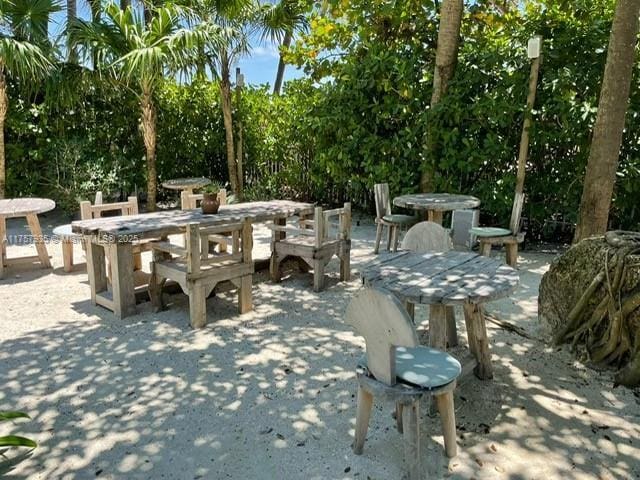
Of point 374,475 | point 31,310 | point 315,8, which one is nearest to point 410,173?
point 315,8

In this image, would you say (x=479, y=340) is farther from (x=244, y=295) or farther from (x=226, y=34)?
(x=226, y=34)

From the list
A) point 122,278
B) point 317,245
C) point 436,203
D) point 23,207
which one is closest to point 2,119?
point 23,207

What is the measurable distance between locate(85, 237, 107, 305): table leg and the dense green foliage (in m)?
4.15

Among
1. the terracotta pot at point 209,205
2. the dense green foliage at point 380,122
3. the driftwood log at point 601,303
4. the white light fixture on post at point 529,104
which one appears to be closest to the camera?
the driftwood log at point 601,303

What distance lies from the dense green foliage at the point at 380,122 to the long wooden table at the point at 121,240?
11.4ft

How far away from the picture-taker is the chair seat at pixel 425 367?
2.14 meters

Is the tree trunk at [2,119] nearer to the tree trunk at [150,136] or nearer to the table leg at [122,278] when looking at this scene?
the tree trunk at [150,136]

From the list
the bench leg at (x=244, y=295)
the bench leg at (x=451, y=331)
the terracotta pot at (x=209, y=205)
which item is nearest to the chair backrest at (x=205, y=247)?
the bench leg at (x=244, y=295)

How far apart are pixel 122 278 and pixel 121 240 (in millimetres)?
366

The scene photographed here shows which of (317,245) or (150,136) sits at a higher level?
(150,136)

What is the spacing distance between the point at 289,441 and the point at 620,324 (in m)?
2.16

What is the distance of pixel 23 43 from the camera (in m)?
6.73

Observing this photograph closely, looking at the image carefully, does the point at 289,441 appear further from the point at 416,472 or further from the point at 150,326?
the point at 150,326

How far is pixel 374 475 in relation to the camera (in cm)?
222
